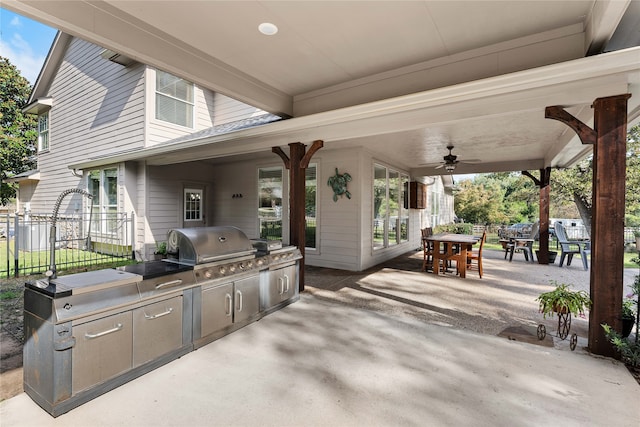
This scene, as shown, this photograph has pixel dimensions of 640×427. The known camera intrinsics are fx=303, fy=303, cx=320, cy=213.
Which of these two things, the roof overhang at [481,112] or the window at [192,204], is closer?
the roof overhang at [481,112]

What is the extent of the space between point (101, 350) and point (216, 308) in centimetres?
111

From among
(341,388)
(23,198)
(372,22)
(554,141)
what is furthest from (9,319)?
(23,198)

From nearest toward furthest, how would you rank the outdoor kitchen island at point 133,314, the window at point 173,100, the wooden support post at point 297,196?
1. the outdoor kitchen island at point 133,314
2. the wooden support post at point 297,196
3. the window at point 173,100

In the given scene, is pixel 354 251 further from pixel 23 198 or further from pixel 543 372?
pixel 23 198

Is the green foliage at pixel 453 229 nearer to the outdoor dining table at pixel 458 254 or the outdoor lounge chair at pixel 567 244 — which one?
the outdoor lounge chair at pixel 567 244

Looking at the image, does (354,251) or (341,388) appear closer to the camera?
(341,388)

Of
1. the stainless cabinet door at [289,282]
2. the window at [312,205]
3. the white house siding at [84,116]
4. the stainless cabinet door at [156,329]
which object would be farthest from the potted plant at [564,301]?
the white house siding at [84,116]

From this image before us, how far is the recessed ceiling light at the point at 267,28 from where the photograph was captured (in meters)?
2.98

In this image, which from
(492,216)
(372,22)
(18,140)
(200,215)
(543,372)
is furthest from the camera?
(492,216)

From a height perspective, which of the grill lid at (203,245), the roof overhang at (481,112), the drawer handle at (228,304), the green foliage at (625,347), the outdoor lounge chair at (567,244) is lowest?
the green foliage at (625,347)

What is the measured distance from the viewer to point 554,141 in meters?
6.45

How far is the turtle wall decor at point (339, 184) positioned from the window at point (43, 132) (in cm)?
1138

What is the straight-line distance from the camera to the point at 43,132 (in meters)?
11.6

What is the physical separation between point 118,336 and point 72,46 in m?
12.1
